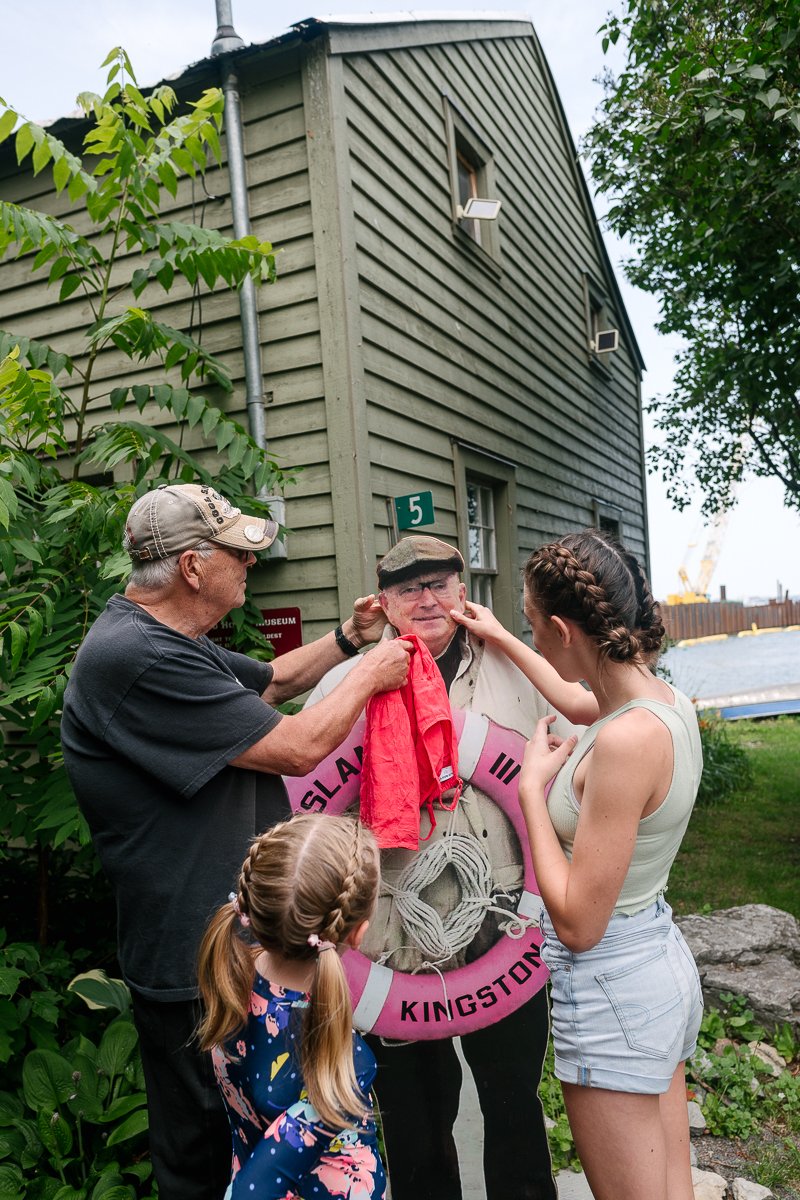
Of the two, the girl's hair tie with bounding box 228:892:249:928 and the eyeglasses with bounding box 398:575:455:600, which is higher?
the eyeglasses with bounding box 398:575:455:600

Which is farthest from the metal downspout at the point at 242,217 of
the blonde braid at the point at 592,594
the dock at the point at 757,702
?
the dock at the point at 757,702

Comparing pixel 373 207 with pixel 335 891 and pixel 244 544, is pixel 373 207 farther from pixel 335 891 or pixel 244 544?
pixel 335 891

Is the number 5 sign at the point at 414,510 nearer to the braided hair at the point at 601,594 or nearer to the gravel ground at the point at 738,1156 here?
the braided hair at the point at 601,594

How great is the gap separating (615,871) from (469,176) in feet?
20.1

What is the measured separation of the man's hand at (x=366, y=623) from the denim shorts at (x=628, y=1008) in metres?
0.96

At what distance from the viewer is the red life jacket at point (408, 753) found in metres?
2.00

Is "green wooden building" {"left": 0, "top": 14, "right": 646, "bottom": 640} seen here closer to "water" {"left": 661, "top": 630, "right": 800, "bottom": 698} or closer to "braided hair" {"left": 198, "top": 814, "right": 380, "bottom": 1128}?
"braided hair" {"left": 198, "top": 814, "right": 380, "bottom": 1128}

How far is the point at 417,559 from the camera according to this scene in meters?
2.13

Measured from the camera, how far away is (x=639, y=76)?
20.1ft

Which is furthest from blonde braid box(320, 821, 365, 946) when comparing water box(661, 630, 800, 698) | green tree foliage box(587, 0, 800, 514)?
water box(661, 630, 800, 698)

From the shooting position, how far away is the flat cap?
2.13m

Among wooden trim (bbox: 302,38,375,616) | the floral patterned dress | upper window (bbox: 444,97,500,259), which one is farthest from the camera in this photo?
upper window (bbox: 444,97,500,259)

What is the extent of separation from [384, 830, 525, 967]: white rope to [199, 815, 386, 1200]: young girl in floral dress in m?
0.61

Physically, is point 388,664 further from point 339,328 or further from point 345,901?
point 339,328
